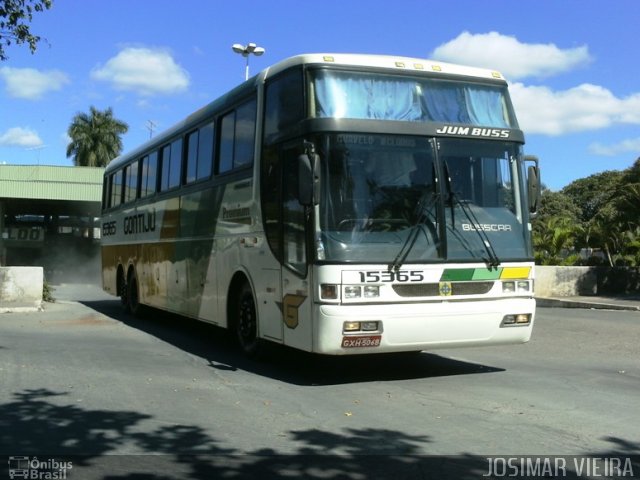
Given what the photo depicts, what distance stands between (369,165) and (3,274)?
11.8 metres

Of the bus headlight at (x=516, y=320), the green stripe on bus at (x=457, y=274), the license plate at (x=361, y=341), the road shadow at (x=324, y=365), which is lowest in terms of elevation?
the road shadow at (x=324, y=365)

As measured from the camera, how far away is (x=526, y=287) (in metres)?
7.57

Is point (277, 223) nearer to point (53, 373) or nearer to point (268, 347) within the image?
point (268, 347)

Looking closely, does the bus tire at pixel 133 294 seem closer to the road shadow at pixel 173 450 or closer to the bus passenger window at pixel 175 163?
the bus passenger window at pixel 175 163

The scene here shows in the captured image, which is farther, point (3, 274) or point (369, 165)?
point (3, 274)

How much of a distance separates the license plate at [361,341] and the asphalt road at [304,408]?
52cm

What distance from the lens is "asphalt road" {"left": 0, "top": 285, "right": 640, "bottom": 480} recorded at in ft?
15.7

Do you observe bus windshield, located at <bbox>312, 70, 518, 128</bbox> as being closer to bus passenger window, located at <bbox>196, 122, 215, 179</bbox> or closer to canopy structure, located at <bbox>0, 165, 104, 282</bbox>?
bus passenger window, located at <bbox>196, 122, 215, 179</bbox>

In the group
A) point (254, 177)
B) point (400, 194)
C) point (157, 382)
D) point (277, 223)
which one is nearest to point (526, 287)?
point (400, 194)

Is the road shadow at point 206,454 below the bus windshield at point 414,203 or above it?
below

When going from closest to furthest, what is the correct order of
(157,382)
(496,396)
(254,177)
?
1. (496,396)
2. (157,382)
3. (254,177)

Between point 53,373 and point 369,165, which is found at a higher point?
point 369,165

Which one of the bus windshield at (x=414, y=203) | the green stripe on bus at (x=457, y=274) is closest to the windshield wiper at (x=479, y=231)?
the bus windshield at (x=414, y=203)

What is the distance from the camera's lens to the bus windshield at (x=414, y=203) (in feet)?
22.6
